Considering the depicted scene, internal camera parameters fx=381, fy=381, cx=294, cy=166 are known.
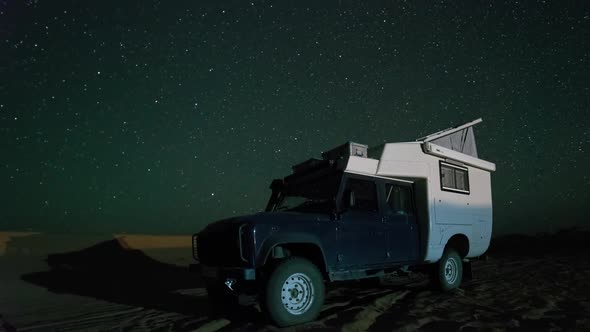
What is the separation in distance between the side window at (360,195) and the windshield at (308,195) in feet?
0.79

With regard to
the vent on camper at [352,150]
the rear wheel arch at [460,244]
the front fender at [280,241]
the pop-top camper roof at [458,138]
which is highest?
the pop-top camper roof at [458,138]

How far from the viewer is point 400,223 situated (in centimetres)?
744

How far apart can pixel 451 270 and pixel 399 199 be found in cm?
235

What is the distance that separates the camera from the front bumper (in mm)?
5297

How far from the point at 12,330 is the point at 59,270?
1140cm

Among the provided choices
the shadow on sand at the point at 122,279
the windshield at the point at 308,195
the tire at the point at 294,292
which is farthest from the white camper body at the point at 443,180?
the shadow on sand at the point at 122,279

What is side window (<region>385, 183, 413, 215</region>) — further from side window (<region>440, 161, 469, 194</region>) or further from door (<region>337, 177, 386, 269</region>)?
side window (<region>440, 161, 469, 194</region>)

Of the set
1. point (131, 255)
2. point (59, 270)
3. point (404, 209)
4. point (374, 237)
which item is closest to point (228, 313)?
point (374, 237)

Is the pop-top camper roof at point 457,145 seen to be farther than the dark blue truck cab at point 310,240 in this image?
Yes

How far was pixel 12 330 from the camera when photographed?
239 inches

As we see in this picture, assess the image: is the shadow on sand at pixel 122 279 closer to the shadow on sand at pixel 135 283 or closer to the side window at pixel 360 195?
the shadow on sand at pixel 135 283

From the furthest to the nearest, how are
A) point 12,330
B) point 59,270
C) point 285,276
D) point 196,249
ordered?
point 59,270 → point 196,249 → point 12,330 → point 285,276

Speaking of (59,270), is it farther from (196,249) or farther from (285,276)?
(285,276)

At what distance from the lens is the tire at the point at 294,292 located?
5.25 meters
